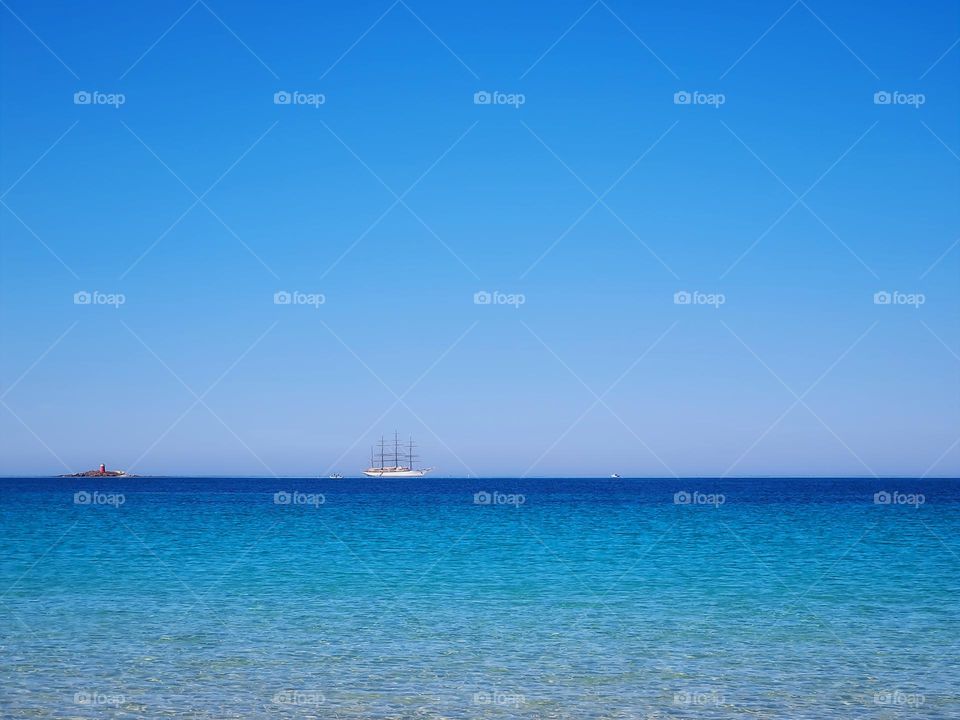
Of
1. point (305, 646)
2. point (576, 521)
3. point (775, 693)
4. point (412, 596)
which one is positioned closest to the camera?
point (775, 693)

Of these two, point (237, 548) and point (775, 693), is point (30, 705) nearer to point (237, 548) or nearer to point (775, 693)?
point (775, 693)

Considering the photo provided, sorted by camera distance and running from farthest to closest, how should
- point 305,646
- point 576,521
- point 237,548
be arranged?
point 576,521
point 237,548
point 305,646

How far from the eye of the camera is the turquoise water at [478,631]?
1371 cm

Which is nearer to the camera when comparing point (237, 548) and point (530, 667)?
point (530, 667)

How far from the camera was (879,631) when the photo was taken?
61.8 feet

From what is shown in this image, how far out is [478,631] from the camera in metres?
18.8

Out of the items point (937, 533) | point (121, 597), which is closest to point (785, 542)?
point (937, 533)

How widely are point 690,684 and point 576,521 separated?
1794 inches

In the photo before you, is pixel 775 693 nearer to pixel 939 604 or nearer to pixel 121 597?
pixel 939 604

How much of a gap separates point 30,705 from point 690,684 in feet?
31.1

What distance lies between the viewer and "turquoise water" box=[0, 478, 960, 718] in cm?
1371

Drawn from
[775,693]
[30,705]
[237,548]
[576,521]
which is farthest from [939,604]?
[576,521]

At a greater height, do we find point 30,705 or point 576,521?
point 576,521

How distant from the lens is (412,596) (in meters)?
23.8
